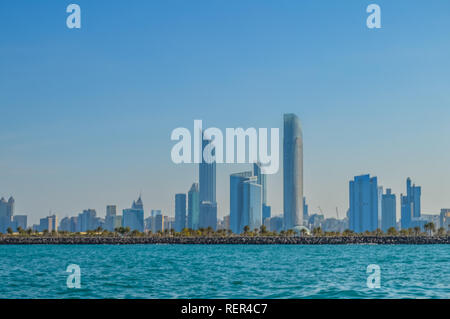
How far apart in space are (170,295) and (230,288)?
480 cm

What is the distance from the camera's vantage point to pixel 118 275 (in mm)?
43125

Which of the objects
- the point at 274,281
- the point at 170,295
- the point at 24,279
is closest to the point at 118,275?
the point at 24,279
